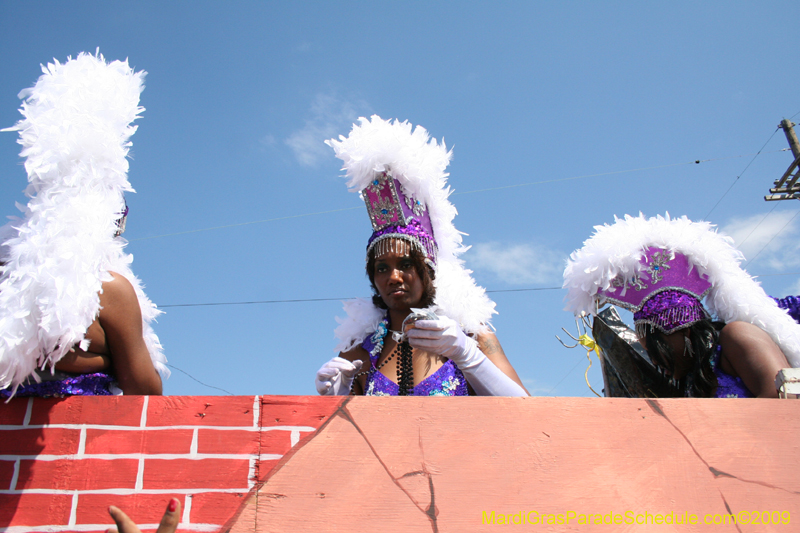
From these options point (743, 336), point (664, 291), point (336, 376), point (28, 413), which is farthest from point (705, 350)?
point (28, 413)

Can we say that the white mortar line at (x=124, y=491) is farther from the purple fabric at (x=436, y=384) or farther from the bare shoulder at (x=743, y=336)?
the bare shoulder at (x=743, y=336)

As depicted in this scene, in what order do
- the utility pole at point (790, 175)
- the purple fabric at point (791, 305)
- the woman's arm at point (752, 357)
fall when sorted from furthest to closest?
the utility pole at point (790, 175) → the purple fabric at point (791, 305) → the woman's arm at point (752, 357)

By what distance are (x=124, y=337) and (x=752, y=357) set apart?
2645 millimetres

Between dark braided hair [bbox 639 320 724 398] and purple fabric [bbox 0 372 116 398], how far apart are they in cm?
258

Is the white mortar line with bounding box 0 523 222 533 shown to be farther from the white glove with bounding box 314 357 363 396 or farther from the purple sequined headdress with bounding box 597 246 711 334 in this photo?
the purple sequined headdress with bounding box 597 246 711 334

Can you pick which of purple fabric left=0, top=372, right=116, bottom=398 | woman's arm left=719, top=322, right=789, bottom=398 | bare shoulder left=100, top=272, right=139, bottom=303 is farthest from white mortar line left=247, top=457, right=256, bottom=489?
woman's arm left=719, top=322, right=789, bottom=398

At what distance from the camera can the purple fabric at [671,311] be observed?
2.84m

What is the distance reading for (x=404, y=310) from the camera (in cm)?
285

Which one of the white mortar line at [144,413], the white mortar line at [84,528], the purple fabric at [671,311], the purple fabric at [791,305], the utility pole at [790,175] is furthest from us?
the utility pole at [790,175]

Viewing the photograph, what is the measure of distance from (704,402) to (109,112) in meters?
2.39

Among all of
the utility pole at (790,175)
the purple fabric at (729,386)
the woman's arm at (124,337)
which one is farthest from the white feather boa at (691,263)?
the utility pole at (790,175)

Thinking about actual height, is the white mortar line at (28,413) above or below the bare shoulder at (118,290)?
below

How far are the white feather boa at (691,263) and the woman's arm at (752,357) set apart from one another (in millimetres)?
108

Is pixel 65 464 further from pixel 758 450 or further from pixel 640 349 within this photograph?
pixel 640 349
